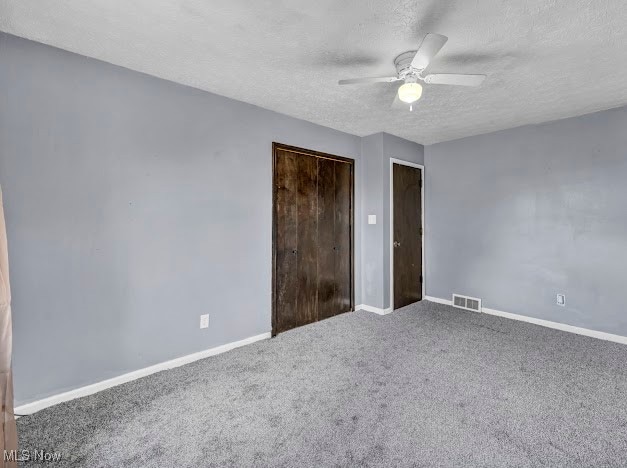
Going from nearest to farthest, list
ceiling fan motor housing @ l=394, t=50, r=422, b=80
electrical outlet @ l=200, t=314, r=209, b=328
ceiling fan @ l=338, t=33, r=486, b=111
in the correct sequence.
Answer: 1. ceiling fan @ l=338, t=33, r=486, b=111
2. ceiling fan motor housing @ l=394, t=50, r=422, b=80
3. electrical outlet @ l=200, t=314, r=209, b=328

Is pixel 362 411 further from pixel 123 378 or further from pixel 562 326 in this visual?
pixel 562 326

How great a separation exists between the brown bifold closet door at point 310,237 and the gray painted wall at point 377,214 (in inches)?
9.1

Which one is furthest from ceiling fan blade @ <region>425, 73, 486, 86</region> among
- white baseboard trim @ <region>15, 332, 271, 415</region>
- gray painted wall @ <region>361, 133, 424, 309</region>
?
white baseboard trim @ <region>15, 332, 271, 415</region>

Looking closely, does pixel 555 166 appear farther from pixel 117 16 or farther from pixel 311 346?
pixel 117 16

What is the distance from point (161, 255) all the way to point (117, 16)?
160 cm

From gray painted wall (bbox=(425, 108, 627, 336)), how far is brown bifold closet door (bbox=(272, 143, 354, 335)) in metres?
1.46

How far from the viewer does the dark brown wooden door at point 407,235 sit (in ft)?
13.7

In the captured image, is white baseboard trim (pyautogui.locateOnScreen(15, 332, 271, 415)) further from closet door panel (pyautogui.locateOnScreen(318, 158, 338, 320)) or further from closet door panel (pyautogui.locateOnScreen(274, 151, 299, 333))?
closet door panel (pyautogui.locateOnScreen(318, 158, 338, 320))

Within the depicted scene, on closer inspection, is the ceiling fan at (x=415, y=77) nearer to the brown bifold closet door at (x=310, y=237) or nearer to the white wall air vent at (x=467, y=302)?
the brown bifold closet door at (x=310, y=237)

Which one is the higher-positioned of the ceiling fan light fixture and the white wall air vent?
the ceiling fan light fixture

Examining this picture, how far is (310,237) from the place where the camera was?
3.59m

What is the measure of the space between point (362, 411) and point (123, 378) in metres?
1.78

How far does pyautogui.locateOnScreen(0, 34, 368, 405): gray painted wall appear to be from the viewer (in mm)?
1947

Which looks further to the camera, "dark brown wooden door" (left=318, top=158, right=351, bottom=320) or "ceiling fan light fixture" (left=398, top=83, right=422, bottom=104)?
"dark brown wooden door" (left=318, top=158, right=351, bottom=320)
